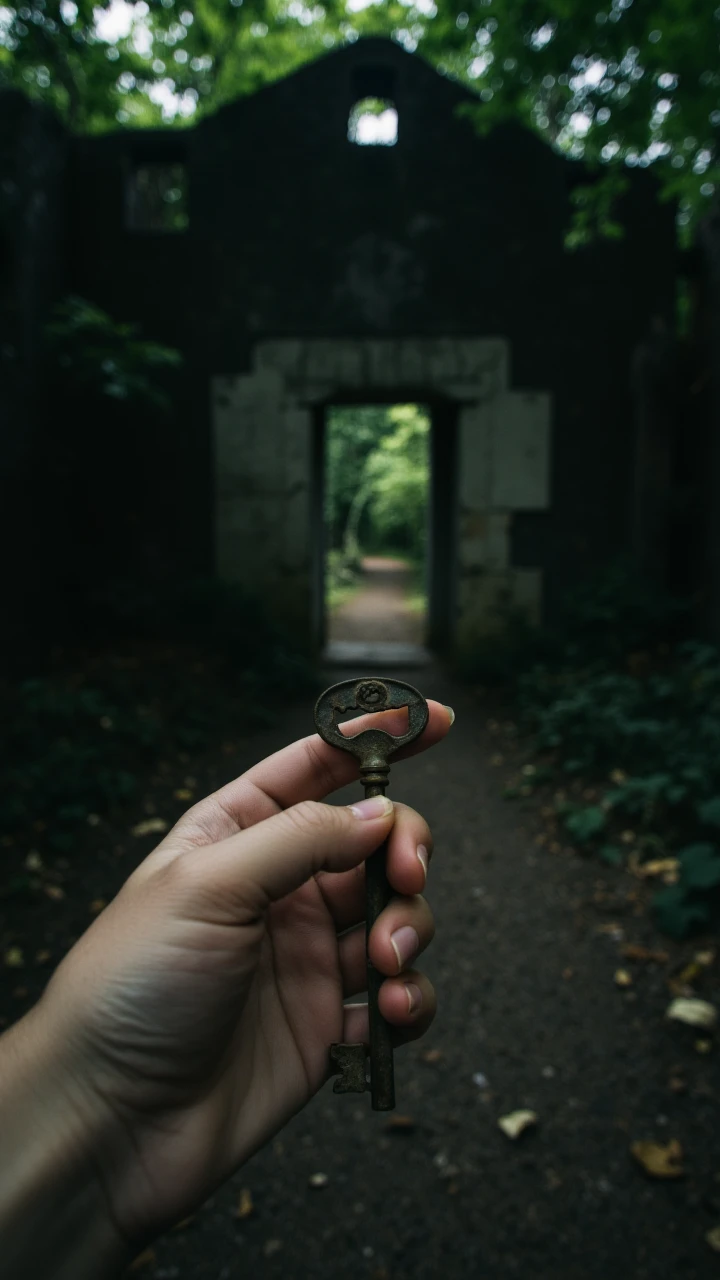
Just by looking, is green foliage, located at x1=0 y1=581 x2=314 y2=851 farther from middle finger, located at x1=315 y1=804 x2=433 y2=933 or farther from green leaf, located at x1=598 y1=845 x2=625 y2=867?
middle finger, located at x1=315 y1=804 x2=433 y2=933

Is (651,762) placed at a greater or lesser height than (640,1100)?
greater

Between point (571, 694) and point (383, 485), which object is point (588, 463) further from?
point (383, 485)

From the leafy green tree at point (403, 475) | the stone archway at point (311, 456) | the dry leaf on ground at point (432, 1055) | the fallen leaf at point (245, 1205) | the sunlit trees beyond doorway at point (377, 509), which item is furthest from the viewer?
the leafy green tree at point (403, 475)

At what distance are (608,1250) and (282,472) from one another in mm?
6299

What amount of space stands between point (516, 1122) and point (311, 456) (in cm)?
609

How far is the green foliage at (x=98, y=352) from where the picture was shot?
18.2 feet

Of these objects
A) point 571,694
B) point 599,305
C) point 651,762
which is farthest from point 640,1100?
point 599,305

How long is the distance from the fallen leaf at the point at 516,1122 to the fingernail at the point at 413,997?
4.23 ft

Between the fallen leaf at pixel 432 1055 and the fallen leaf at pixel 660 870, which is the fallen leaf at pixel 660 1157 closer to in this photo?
the fallen leaf at pixel 432 1055

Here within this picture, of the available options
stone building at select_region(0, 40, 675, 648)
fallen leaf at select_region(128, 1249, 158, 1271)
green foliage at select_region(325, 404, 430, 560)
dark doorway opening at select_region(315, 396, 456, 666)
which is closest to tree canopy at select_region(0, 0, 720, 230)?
stone building at select_region(0, 40, 675, 648)

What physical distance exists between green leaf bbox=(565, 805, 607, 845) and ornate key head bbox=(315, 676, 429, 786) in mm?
2761

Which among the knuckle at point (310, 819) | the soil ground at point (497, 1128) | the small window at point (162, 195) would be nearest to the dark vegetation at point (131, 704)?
the soil ground at point (497, 1128)

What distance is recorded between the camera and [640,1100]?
2.14m

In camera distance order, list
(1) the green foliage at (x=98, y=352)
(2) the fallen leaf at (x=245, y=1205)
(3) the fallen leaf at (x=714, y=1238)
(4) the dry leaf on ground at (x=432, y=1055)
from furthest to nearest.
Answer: (1) the green foliage at (x=98, y=352) → (4) the dry leaf on ground at (x=432, y=1055) → (2) the fallen leaf at (x=245, y=1205) → (3) the fallen leaf at (x=714, y=1238)
